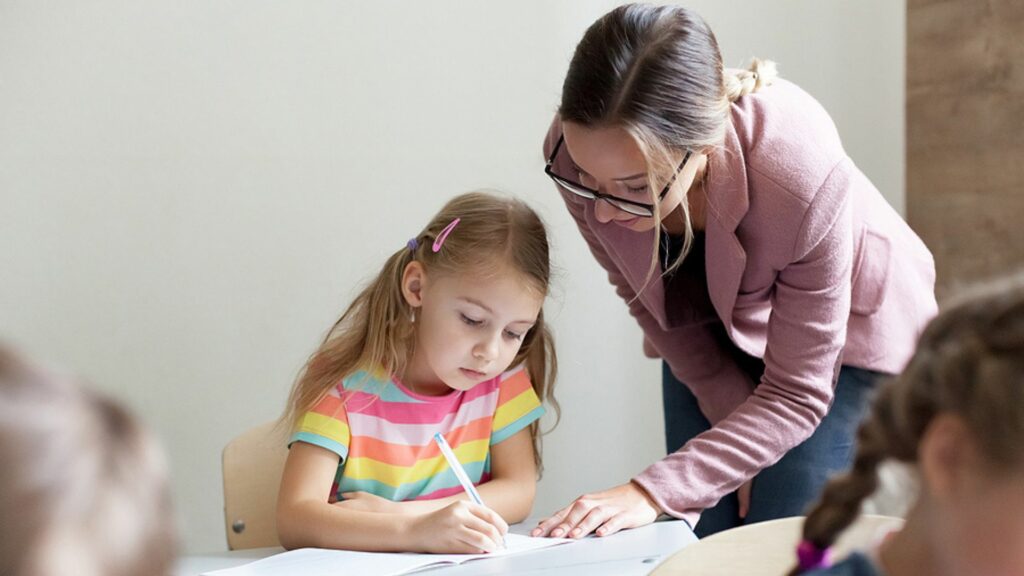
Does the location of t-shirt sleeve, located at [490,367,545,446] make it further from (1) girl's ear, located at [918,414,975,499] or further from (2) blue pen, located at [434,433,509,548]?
(1) girl's ear, located at [918,414,975,499]

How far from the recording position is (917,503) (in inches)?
27.8

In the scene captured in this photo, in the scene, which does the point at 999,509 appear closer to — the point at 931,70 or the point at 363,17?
the point at 363,17

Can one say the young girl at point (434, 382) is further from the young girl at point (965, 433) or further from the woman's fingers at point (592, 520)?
the young girl at point (965, 433)

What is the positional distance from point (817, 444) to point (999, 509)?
2.80ft

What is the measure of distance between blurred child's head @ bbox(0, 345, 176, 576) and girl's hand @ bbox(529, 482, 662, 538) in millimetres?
850

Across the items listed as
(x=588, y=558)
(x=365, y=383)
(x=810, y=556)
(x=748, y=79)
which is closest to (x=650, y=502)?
(x=588, y=558)

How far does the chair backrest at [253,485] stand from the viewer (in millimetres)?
1551

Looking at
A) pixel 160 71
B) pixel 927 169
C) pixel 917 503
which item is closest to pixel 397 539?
pixel 917 503

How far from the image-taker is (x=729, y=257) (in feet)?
4.70

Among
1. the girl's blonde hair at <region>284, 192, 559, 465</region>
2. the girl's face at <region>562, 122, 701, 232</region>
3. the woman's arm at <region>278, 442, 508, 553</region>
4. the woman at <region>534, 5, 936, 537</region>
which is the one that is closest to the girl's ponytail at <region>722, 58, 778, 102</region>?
the woman at <region>534, 5, 936, 537</region>

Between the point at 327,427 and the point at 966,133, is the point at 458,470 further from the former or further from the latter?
the point at 966,133

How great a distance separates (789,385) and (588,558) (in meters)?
0.37

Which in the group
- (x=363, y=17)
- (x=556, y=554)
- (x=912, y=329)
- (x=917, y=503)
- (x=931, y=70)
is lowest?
(x=556, y=554)

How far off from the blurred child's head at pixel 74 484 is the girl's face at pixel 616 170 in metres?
0.81
